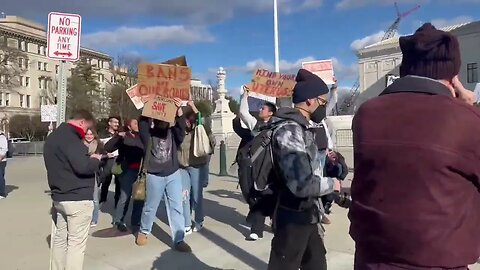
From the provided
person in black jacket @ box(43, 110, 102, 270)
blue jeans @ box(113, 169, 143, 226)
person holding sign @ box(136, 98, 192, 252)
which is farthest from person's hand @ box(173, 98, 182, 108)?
blue jeans @ box(113, 169, 143, 226)

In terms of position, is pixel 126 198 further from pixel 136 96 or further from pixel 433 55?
pixel 433 55

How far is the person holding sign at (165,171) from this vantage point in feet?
23.2

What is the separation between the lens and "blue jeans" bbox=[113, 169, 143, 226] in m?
8.42

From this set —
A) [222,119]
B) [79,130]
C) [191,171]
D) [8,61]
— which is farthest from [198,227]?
[8,61]

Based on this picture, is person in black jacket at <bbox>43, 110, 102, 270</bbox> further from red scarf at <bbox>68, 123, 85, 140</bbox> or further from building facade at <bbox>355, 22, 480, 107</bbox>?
building facade at <bbox>355, 22, 480, 107</bbox>

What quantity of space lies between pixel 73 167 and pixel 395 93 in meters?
3.79

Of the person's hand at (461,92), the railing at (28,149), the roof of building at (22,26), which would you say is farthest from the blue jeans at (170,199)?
the roof of building at (22,26)

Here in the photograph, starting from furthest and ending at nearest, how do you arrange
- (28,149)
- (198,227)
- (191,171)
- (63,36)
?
(28,149)
(198,227)
(191,171)
(63,36)

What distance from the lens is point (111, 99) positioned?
237 feet

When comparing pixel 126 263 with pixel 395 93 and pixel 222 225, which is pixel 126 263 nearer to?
pixel 222 225

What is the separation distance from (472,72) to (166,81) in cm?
6027

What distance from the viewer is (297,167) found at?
3680 mm

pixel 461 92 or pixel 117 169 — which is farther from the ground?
pixel 461 92

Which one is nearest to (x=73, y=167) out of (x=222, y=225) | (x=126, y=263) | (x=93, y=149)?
(x=126, y=263)
